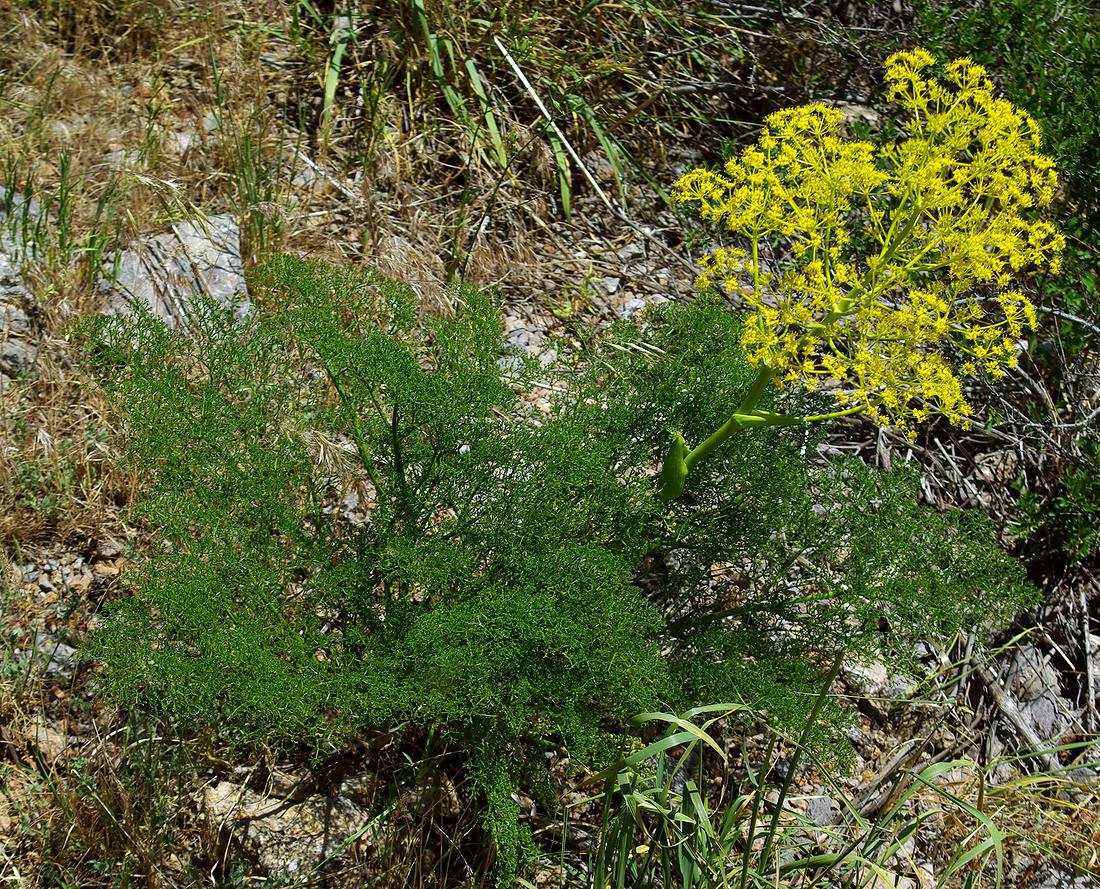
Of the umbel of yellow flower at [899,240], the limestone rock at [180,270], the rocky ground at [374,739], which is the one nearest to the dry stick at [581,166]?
the rocky ground at [374,739]

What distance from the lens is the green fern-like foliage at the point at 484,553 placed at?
2268 mm

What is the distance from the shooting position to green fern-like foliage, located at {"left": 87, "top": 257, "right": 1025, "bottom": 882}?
2.27 m

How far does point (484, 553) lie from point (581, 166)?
2.53 meters

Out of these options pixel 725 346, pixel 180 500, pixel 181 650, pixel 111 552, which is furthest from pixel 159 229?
pixel 725 346

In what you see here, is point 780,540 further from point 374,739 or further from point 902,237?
point 374,739

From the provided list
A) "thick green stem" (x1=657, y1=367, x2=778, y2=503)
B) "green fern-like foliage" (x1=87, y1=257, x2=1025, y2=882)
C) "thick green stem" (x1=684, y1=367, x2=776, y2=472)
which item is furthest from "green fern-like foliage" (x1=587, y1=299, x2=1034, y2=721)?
"thick green stem" (x1=684, y1=367, x2=776, y2=472)

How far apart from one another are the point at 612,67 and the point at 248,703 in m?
3.51

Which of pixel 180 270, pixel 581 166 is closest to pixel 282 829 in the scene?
pixel 180 270

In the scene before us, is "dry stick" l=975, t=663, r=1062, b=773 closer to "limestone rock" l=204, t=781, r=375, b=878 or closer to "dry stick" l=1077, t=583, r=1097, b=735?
"dry stick" l=1077, t=583, r=1097, b=735

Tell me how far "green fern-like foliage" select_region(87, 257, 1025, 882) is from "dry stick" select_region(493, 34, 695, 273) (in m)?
1.68

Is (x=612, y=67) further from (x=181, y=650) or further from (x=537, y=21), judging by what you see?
(x=181, y=650)

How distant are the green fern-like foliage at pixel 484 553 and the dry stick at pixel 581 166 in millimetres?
1682

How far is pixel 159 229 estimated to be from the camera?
3.73 m

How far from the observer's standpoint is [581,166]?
Answer: 4.49 m
